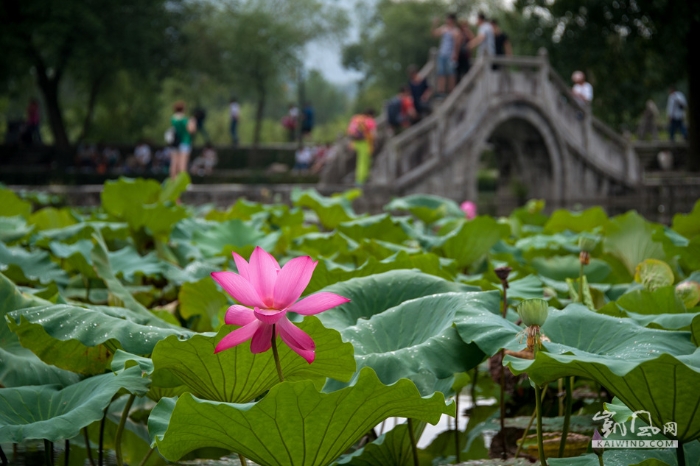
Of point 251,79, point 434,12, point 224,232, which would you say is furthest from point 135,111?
point 224,232

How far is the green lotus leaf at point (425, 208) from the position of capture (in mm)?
4980

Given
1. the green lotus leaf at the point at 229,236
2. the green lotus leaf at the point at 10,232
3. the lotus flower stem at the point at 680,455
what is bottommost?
the lotus flower stem at the point at 680,455

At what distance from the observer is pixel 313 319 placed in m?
1.67

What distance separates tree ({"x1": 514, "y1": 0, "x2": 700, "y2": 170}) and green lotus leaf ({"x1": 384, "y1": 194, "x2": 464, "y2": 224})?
11.0 meters

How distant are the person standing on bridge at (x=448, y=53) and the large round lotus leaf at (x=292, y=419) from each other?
49.3ft

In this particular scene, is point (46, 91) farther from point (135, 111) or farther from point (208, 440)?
point (208, 440)

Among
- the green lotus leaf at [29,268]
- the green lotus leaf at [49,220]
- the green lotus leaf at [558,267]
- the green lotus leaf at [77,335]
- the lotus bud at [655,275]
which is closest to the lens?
the green lotus leaf at [77,335]

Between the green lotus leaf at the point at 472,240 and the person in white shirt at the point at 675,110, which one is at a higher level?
the person in white shirt at the point at 675,110

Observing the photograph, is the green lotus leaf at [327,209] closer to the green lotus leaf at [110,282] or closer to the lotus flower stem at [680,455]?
the green lotus leaf at [110,282]

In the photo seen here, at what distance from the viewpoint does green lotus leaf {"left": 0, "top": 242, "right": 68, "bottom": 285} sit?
10.2ft

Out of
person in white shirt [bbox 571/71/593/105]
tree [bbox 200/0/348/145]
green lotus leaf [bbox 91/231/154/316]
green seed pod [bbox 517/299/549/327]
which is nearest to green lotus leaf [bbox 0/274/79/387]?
green lotus leaf [bbox 91/231/154/316]

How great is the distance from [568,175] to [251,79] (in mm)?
22753

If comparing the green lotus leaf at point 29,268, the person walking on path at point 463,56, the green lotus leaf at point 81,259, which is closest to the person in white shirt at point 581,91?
the person walking on path at point 463,56

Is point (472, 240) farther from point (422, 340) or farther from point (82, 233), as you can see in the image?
point (82, 233)
